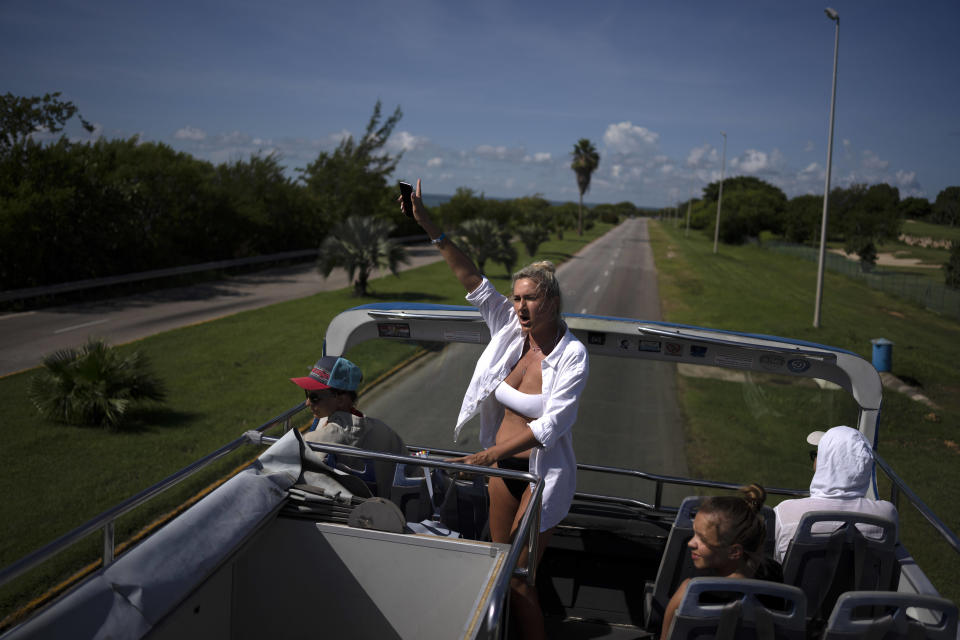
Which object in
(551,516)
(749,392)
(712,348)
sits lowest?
(749,392)

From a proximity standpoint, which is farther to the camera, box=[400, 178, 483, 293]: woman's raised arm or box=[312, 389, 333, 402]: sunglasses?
box=[312, 389, 333, 402]: sunglasses

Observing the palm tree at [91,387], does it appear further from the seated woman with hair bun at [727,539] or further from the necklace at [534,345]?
the seated woman with hair bun at [727,539]

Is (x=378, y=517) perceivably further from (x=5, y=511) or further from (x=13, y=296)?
(x=13, y=296)

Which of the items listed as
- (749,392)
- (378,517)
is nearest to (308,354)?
(749,392)

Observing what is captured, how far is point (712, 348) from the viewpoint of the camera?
473cm

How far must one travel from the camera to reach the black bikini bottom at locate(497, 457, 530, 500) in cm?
341

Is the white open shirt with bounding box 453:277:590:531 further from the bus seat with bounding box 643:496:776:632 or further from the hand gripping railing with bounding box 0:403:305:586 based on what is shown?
the hand gripping railing with bounding box 0:403:305:586

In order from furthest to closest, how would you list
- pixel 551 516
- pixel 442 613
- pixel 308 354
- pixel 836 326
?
pixel 836 326, pixel 308 354, pixel 551 516, pixel 442 613

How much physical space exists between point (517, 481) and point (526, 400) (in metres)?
0.41

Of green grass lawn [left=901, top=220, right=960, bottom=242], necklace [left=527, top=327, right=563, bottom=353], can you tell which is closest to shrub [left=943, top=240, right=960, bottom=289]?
necklace [left=527, top=327, right=563, bottom=353]

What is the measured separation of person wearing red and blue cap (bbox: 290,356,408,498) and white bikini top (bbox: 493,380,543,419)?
1159 millimetres

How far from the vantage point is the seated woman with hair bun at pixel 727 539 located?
2.94 meters

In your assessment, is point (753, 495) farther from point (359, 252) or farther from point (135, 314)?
point (359, 252)

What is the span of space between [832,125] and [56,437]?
22.0m
